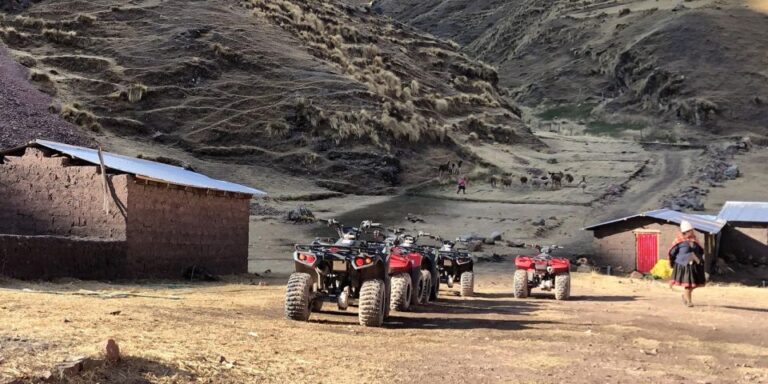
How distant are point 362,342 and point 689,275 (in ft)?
27.9

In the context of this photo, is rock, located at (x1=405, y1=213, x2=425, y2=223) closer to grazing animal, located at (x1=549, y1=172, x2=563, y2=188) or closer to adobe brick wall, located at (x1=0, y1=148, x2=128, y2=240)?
grazing animal, located at (x1=549, y1=172, x2=563, y2=188)

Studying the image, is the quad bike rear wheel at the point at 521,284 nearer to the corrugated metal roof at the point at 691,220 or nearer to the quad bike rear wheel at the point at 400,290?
the quad bike rear wheel at the point at 400,290

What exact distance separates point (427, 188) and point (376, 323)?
3992 centimetres

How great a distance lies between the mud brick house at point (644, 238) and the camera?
3272 centimetres

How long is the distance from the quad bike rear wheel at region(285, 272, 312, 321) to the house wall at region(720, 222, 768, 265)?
29.7 meters

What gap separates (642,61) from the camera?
97688 mm

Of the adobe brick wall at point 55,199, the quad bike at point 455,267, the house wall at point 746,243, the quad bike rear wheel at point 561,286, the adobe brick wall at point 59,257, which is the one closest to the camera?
the adobe brick wall at point 59,257

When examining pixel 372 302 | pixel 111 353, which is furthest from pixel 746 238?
pixel 111 353

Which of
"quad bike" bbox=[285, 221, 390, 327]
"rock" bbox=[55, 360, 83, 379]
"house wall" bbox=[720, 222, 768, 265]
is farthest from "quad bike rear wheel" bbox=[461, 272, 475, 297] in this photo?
"house wall" bbox=[720, 222, 768, 265]

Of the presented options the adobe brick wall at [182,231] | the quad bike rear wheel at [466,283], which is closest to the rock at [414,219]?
the adobe brick wall at [182,231]

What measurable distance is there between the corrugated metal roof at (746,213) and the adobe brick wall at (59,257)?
93.6 ft

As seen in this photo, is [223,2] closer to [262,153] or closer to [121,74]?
[121,74]

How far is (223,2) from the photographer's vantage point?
230 feet

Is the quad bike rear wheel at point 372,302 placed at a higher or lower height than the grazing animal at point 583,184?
lower
